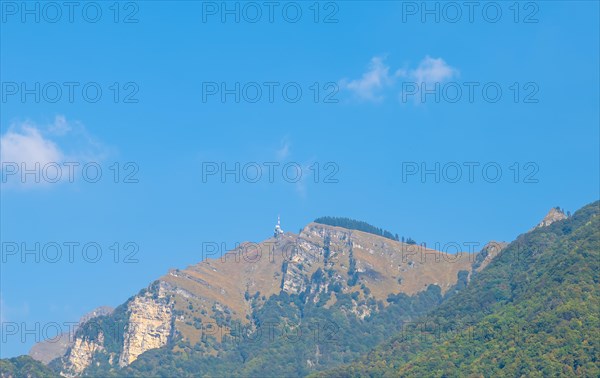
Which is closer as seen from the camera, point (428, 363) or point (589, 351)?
point (589, 351)

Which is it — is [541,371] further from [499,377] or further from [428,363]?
[428,363]

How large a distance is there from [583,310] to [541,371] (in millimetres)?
17604

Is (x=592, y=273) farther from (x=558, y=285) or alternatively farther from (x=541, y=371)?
(x=541, y=371)

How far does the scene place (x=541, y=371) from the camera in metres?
170

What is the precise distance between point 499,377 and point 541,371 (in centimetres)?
699

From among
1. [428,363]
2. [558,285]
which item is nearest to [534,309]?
[558,285]

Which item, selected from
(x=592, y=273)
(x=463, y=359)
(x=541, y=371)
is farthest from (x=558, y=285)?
(x=541, y=371)

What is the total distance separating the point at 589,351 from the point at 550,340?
6798mm

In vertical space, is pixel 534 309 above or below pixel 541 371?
above

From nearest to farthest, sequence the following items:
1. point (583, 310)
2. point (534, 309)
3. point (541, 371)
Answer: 1. point (541, 371)
2. point (583, 310)
3. point (534, 309)

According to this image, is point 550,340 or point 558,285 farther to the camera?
point 558,285

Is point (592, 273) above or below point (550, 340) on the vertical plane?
above

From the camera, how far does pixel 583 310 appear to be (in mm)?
183750

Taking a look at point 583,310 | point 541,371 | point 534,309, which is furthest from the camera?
point 534,309
